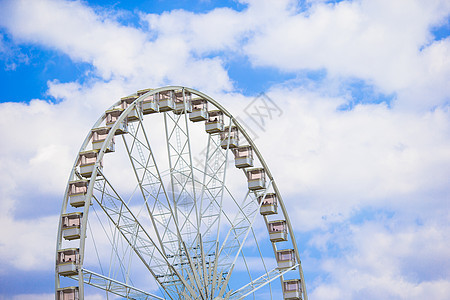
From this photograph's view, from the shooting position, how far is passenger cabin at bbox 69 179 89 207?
1478 inches

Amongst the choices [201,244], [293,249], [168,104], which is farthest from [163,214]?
[293,249]

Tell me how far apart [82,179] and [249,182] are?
43.9ft

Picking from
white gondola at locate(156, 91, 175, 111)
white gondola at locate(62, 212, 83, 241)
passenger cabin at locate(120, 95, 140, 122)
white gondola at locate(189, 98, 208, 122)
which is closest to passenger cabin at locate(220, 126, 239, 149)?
white gondola at locate(189, 98, 208, 122)

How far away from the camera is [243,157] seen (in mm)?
48656

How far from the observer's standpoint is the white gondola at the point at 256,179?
48.7 m

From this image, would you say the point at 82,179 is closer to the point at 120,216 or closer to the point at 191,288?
the point at 120,216

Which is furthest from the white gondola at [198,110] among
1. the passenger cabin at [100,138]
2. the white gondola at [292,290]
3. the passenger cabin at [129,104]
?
the white gondola at [292,290]

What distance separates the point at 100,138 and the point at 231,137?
10600 mm

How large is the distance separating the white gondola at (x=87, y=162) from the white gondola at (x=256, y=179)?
1259 centimetres

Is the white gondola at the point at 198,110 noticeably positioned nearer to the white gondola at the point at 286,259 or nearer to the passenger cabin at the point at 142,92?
the passenger cabin at the point at 142,92

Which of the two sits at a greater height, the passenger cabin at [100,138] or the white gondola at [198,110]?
the white gondola at [198,110]

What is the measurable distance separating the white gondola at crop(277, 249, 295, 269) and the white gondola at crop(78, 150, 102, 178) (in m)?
15.6

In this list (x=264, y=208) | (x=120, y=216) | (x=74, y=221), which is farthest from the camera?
(x=264, y=208)

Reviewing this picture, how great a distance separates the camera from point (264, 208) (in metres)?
49.4
